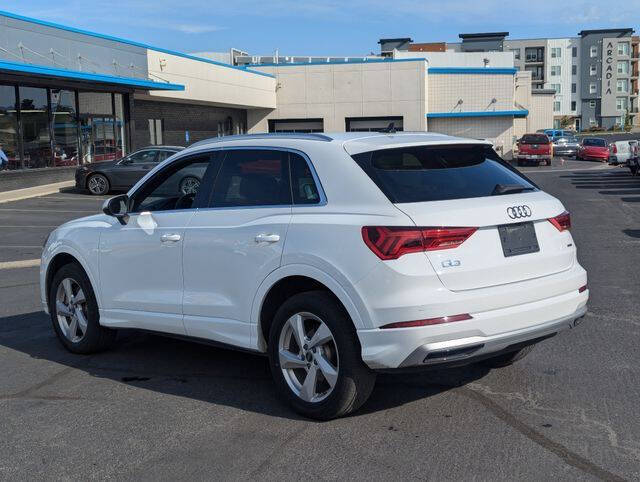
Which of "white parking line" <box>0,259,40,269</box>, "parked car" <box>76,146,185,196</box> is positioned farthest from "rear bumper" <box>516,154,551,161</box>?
"white parking line" <box>0,259,40,269</box>

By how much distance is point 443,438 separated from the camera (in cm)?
446

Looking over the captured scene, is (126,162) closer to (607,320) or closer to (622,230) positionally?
(622,230)

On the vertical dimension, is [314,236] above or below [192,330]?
above

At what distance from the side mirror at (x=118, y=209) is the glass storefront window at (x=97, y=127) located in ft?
76.4

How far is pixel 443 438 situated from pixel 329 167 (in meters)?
1.79

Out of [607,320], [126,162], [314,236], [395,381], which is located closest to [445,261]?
[314,236]

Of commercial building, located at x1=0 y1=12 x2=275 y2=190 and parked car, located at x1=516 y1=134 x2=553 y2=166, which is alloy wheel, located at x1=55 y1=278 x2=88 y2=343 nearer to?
commercial building, located at x1=0 y1=12 x2=275 y2=190

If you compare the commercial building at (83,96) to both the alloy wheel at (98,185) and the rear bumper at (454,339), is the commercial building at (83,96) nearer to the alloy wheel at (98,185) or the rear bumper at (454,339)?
the alloy wheel at (98,185)

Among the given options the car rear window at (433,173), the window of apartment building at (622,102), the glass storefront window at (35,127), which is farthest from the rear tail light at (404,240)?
the window of apartment building at (622,102)

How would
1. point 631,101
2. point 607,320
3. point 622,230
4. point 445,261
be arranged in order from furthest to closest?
1. point 631,101
2. point 622,230
3. point 607,320
4. point 445,261

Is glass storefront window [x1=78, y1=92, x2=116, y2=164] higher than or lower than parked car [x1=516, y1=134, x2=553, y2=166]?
higher

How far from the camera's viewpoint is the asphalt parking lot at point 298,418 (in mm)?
4141

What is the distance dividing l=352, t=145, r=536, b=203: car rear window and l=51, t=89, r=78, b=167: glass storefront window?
23709 mm

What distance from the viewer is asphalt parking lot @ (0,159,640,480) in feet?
13.6
